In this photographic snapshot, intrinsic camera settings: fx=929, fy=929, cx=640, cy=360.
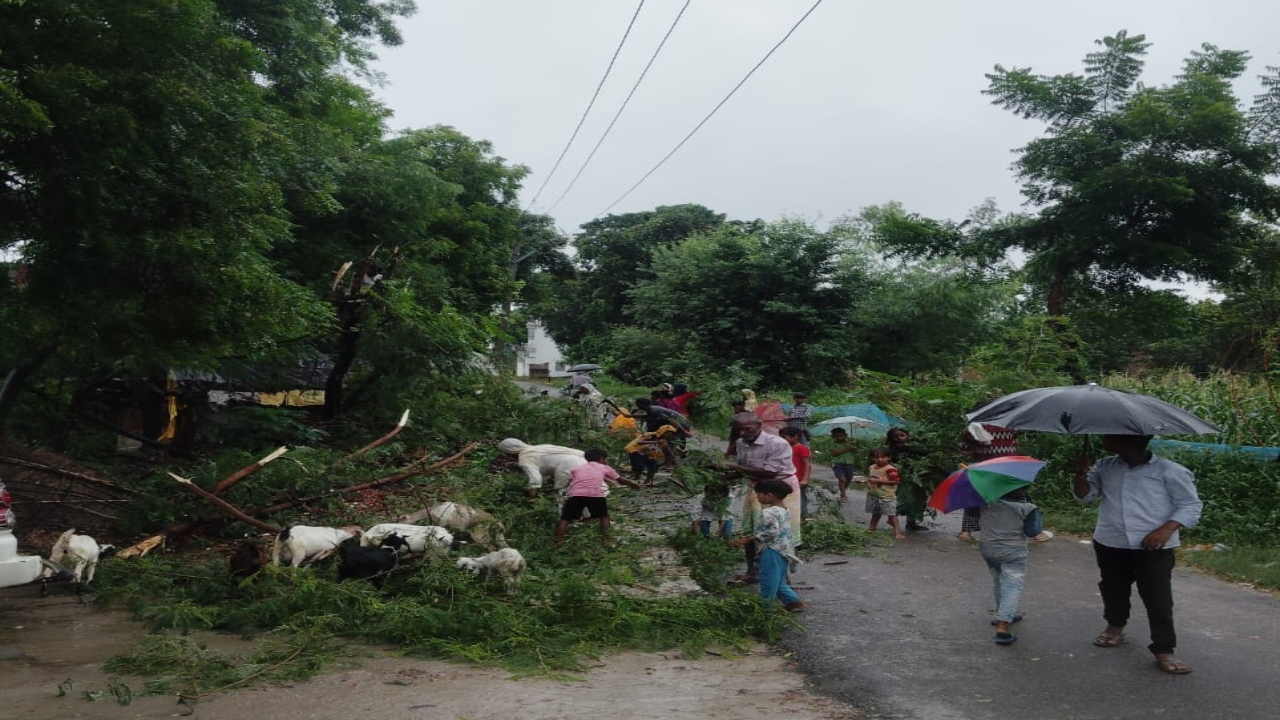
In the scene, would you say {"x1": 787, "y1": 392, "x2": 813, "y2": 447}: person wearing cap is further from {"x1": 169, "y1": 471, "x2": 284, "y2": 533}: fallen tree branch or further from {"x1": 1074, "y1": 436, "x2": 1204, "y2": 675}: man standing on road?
{"x1": 169, "y1": 471, "x2": 284, "y2": 533}: fallen tree branch

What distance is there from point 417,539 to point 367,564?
0.49m

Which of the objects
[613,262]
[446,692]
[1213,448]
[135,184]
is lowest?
[446,692]

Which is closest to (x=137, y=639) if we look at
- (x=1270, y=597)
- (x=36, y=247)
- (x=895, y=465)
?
(x=36, y=247)

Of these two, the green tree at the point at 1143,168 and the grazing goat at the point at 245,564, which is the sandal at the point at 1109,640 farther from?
the green tree at the point at 1143,168

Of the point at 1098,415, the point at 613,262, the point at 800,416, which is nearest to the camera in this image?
the point at 1098,415

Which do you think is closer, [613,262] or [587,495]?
[587,495]

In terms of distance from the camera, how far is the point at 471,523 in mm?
8883

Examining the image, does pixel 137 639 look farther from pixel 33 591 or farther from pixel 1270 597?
pixel 1270 597

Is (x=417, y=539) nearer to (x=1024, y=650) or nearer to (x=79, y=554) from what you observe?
(x=79, y=554)

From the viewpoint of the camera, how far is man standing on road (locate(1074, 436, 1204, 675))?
18.3ft

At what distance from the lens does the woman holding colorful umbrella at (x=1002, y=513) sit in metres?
6.23

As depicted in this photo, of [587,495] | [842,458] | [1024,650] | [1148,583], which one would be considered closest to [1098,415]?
[1148,583]

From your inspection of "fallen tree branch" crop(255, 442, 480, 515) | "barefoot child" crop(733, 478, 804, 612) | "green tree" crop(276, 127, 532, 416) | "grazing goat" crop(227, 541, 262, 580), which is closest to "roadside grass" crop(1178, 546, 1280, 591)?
"barefoot child" crop(733, 478, 804, 612)

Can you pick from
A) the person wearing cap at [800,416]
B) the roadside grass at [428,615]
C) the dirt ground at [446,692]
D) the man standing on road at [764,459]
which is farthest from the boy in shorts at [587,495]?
the person wearing cap at [800,416]
